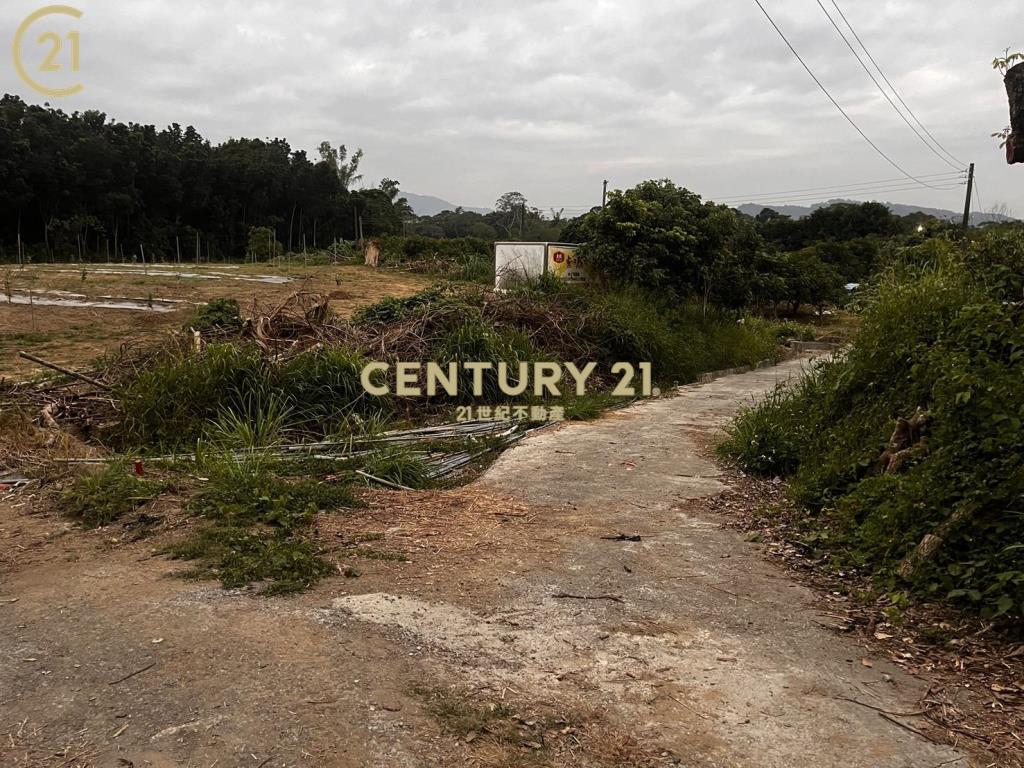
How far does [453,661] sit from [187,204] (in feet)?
144

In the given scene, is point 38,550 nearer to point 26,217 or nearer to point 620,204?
point 620,204

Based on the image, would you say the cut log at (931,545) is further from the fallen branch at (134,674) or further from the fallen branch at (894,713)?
the fallen branch at (134,674)

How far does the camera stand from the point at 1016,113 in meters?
3.26

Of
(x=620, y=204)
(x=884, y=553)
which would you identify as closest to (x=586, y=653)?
(x=884, y=553)

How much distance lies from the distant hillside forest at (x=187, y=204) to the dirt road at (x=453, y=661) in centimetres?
2405

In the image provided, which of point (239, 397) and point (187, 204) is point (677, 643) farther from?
point (187, 204)

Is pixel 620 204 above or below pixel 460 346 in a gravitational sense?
above

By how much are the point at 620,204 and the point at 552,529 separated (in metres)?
9.14

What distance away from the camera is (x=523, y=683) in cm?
233

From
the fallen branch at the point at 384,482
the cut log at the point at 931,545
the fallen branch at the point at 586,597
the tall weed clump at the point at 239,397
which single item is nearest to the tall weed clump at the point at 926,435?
the cut log at the point at 931,545

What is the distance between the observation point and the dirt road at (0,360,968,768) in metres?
2.00

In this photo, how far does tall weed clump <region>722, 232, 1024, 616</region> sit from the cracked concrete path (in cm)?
54

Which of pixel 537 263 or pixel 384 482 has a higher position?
pixel 537 263

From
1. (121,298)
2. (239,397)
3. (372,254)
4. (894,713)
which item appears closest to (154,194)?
(372,254)
